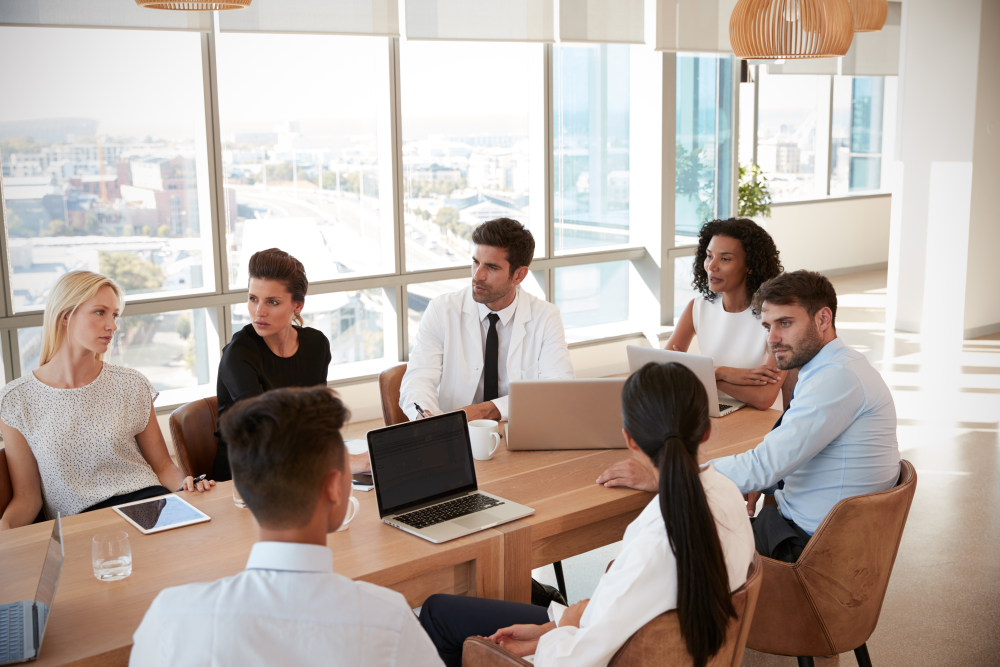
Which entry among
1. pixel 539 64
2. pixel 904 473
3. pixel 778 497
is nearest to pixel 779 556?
pixel 778 497

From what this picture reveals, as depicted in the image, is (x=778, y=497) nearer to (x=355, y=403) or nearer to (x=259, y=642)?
(x=259, y=642)

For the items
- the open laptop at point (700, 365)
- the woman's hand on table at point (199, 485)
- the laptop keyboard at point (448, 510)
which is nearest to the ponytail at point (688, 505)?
the laptop keyboard at point (448, 510)

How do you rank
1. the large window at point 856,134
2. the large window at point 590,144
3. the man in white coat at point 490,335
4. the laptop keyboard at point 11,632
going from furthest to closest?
the large window at point 856,134
the large window at point 590,144
the man in white coat at point 490,335
the laptop keyboard at point 11,632

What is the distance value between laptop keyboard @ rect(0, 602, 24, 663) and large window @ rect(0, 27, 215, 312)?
340 cm

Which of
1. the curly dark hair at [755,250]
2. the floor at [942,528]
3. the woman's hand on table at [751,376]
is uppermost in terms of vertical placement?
the curly dark hair at [755,250]

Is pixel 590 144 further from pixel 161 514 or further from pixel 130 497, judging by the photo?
pixel 161 514

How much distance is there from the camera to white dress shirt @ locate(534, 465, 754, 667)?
1.61 metres

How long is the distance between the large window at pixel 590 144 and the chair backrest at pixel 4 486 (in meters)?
4.51

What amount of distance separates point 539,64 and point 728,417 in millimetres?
3767

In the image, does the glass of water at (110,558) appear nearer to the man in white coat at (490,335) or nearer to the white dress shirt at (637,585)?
the white dress shirt at (637,585)

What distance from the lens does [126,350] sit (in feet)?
16.2

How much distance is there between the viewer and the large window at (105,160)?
4.48 metres

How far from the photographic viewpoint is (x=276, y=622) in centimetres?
123

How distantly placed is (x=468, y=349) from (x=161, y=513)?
56.6 inches
